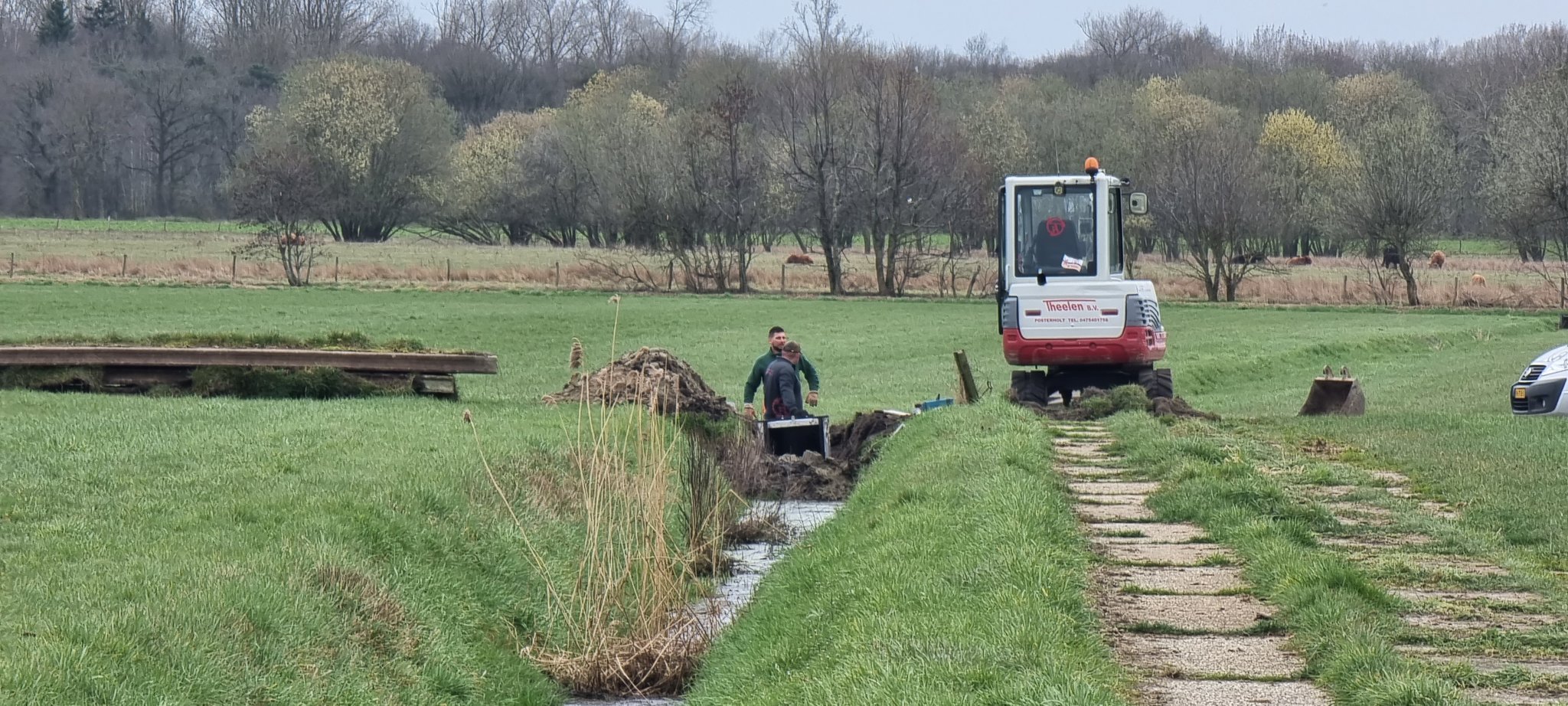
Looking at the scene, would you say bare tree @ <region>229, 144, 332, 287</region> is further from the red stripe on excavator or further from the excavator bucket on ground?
the excavator bucket on ground

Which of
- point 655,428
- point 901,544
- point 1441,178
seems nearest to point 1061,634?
point 901,544

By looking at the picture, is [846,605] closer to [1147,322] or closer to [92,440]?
[92,440]

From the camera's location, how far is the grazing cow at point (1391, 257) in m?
55.0

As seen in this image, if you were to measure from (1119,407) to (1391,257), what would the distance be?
138 ft

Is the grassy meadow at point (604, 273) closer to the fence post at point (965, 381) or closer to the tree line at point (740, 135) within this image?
the tree line at point (740, 135)

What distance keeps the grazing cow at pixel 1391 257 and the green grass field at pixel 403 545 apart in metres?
36.6

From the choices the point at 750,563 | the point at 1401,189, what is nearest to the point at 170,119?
the point at 1401,189

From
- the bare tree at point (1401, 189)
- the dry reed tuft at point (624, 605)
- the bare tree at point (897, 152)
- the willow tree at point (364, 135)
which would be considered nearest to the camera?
the dry reed tuft at point (624, 605)

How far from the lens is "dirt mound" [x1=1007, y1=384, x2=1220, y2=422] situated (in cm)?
1784

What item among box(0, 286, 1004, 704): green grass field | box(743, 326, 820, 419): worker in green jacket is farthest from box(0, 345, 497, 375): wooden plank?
box(743, 326, 820, 419): worker in green jacket

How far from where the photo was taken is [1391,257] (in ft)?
184

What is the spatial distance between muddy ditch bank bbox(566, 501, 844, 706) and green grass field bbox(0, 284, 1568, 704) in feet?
1.68

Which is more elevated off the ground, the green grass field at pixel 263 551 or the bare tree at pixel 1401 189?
the bare tree at pixel 1401 189

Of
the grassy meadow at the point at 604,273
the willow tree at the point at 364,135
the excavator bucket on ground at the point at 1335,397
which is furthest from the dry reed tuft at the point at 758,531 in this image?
the willow tree at the point at 364,135
